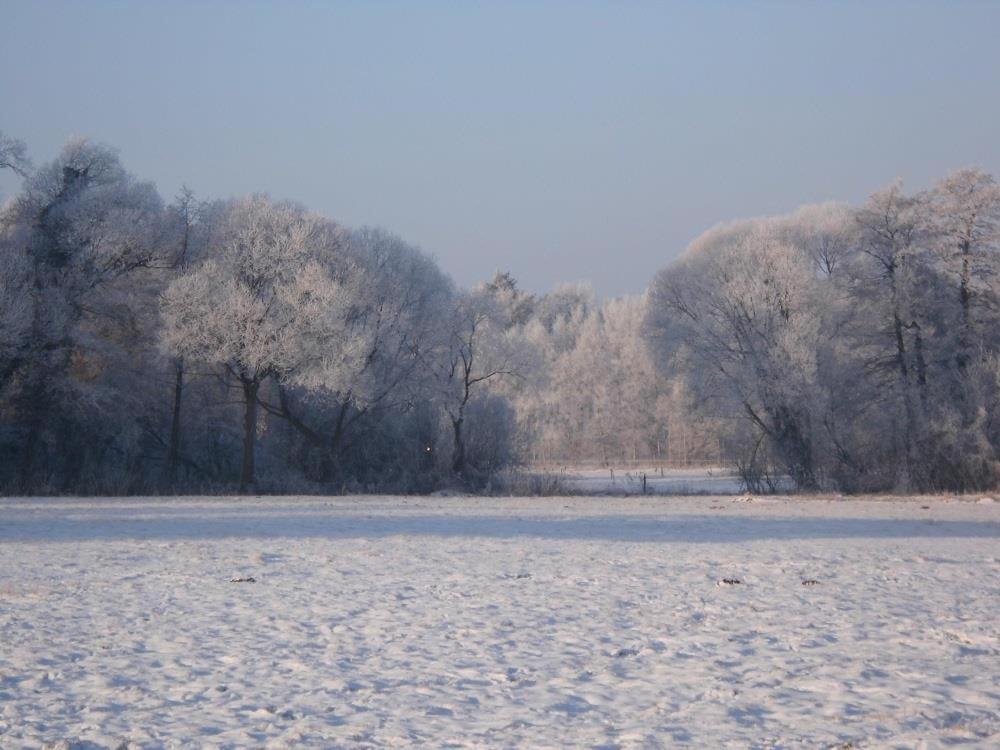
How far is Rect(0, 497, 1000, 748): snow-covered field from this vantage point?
264 inches

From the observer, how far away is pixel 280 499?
107 ft

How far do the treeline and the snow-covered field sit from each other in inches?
811

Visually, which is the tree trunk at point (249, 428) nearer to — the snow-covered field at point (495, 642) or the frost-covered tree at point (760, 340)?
the snow-covered field at point (495, 642)

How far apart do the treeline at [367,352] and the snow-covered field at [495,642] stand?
67.6ft

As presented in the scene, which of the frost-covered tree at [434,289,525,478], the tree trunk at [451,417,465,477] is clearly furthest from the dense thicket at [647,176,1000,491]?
the tree trunk at [451,417,465,477]

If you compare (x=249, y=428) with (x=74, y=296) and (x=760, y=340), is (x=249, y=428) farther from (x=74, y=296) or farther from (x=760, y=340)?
(x=760, y=340)

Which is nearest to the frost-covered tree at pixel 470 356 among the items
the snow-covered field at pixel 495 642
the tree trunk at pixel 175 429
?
the tree trunk at pixel 175 429

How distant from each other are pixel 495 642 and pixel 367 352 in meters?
33.3

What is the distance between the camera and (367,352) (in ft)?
138

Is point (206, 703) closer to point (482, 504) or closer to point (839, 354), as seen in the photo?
point (482, 504)

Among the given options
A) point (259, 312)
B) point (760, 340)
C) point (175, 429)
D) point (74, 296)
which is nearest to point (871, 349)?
point (760, 340)

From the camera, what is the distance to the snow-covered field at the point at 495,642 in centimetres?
670

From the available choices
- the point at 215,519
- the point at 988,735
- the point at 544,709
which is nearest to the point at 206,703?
the point at 544,709

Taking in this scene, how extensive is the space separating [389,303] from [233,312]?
1045 centimetres
